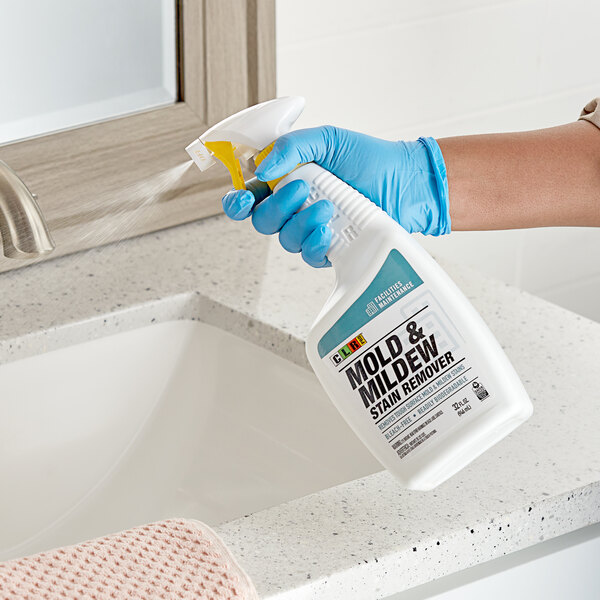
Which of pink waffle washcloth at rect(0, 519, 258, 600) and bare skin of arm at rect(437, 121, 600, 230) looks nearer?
pink waffle washcloth at rect(0, 519, 258, 600)

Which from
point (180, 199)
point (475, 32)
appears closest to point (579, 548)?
point (180, 199)

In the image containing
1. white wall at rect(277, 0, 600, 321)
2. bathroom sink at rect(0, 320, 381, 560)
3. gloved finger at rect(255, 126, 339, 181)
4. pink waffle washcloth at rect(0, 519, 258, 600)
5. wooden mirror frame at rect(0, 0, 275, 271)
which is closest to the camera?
pink waffle washcloth at rect(0, 519, 258, 600)

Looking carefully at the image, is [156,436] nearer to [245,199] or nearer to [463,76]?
[245,199]

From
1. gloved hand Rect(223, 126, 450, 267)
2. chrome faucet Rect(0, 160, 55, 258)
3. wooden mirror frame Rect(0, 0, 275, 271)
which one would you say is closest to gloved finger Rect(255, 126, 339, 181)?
gloved hand Rect(223, 126, 450, 267)

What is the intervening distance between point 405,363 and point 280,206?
130mm

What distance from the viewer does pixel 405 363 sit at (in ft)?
1.96

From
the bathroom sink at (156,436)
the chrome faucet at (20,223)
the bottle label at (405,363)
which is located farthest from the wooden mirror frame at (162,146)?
the bottle label at (405,363)

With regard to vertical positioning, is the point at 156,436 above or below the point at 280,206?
below

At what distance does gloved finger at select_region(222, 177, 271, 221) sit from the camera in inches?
26.0

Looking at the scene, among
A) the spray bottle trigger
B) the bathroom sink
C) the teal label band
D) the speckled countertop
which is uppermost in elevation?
the spray bottle trigger

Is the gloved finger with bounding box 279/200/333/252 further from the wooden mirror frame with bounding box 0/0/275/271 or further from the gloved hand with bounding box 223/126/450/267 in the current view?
the wooden mirror frame with bounding box 0/0/275/271

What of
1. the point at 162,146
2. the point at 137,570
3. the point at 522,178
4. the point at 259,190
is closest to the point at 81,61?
the point at 162,146

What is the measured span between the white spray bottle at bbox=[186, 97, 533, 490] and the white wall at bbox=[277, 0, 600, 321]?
1.46 feet

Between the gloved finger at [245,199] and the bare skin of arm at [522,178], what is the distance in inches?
7.3
